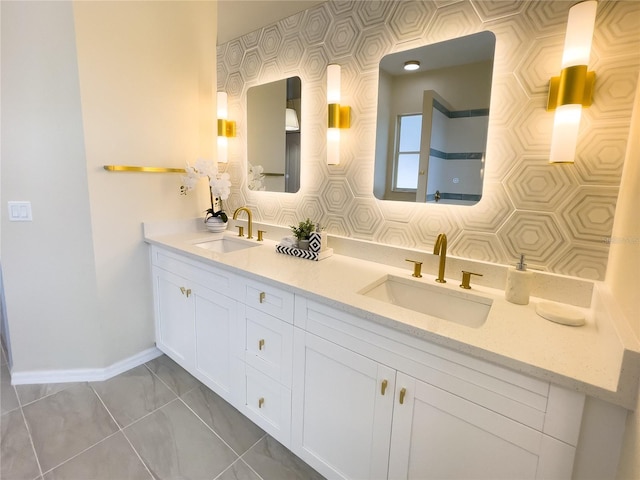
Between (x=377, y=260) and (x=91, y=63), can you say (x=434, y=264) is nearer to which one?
(x=377, y=260)

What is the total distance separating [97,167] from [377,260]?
1672 millimetres

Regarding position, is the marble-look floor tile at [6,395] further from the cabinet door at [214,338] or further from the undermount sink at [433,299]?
the undermount sink at [433,299]

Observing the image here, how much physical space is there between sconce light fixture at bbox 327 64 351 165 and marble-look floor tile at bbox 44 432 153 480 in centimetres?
172

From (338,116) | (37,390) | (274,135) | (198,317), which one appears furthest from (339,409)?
(37,390)

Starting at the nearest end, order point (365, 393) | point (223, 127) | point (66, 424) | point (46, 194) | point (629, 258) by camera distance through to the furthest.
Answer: point (629, 258) < point (365, 393) < point (66, 424) < point (46, 194) < point (223, 127)

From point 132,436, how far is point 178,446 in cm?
26

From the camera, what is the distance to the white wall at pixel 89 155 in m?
1.65

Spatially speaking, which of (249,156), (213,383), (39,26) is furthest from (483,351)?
(39,26)

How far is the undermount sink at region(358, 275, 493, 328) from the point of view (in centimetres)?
126

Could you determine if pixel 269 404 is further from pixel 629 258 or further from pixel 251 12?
pixel 251 12

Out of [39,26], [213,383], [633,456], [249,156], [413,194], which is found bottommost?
[213,383]

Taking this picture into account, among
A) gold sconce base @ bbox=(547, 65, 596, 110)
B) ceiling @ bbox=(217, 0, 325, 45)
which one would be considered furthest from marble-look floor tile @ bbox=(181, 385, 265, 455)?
ceiling @ bbox=(217, 0, 325, 45)

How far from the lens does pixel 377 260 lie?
1.67 m

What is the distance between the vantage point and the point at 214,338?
173 cm
